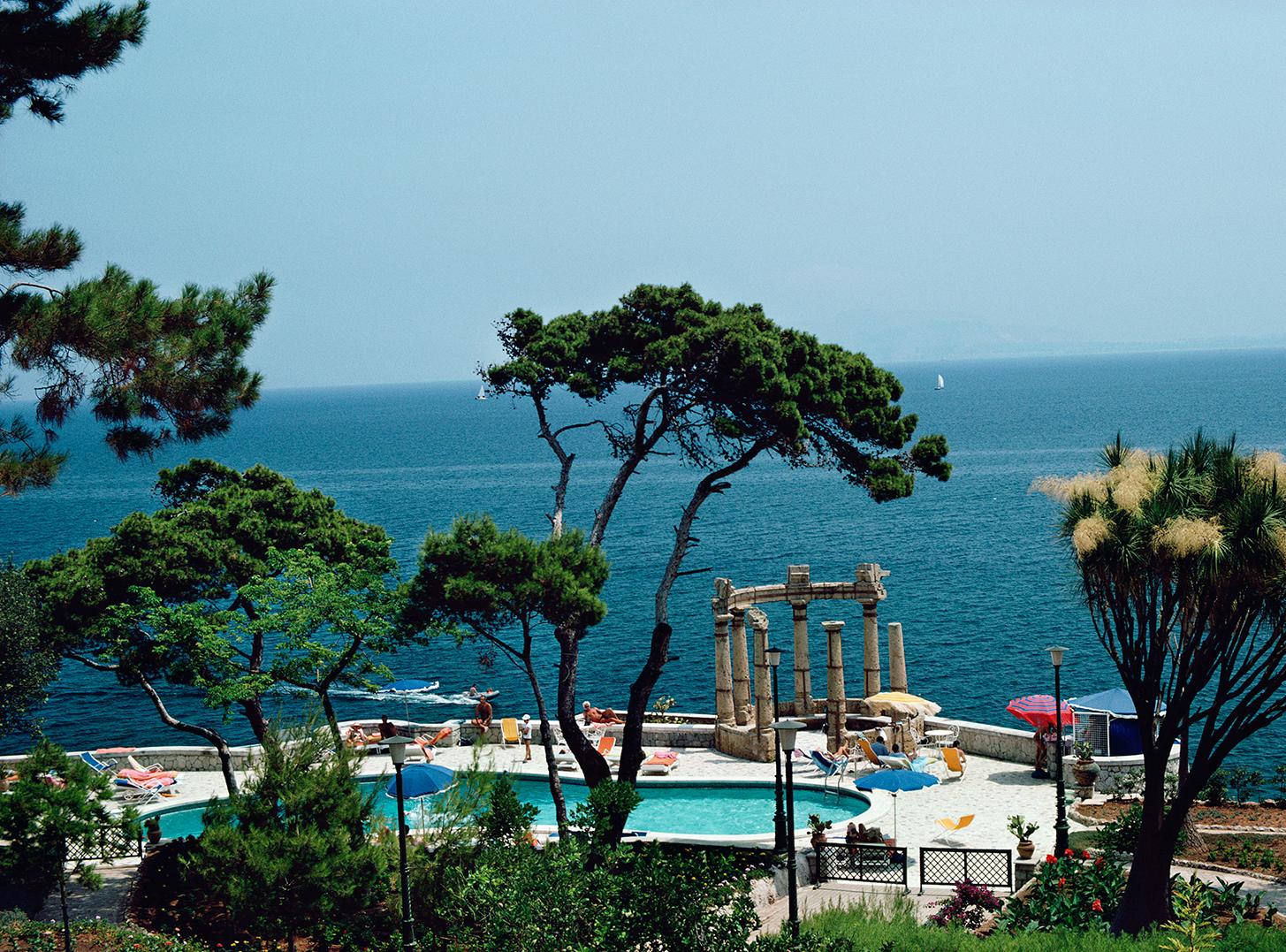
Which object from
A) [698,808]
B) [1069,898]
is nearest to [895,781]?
[698,808]

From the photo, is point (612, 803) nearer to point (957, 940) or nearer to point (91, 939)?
point (957, 940)

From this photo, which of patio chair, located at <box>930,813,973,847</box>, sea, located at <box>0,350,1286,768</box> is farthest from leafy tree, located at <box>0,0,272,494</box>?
patio chair, located at <box>930,813,973,847</box>

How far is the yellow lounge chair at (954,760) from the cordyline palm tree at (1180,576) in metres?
10.7

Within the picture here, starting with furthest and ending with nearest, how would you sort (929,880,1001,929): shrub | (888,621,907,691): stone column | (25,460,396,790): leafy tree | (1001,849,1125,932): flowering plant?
(888,621,907,691): stone column
(25,460,396,790): leafy tree
(929,880,1001,929): shrub
(1001,849,1125,932): flowering plant

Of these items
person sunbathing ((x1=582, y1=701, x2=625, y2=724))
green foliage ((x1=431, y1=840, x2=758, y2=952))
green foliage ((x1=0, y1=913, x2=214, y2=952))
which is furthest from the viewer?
person sunbathing ((x1=582, y1=701, x2=625, y2=724))

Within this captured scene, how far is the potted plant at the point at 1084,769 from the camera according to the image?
2922cm

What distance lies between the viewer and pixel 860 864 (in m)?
23.9

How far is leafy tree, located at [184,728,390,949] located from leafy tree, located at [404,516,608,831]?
4.31 m

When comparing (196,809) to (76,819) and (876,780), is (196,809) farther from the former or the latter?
(876,780)

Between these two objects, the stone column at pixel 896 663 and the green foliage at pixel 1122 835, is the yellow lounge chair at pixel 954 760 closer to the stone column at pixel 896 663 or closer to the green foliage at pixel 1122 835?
the green foliage at pixel 1122 835

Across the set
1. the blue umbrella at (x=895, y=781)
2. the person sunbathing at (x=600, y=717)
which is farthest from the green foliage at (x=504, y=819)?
the person sunbathing at (x=600, y=717)

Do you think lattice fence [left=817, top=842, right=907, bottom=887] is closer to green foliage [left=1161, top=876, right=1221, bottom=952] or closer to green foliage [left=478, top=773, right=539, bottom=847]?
green foliage [left=1161, top=876, right=1221, bottom=952]

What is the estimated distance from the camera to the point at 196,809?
101ft

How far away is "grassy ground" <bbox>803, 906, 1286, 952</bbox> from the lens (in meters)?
16.5
